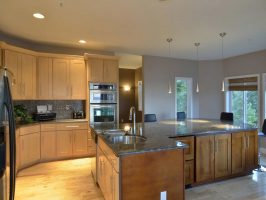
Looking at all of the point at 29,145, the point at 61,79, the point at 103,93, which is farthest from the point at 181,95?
the point at 29,145

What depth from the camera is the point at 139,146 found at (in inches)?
80.5

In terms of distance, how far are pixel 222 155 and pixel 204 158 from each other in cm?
38

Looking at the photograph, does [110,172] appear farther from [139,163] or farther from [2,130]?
[2,130]

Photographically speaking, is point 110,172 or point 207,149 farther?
point 207,149

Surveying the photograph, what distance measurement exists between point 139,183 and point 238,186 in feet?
6.81

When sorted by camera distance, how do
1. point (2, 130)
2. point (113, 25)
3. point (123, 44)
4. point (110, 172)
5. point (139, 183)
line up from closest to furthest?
point (2, 130), point (139, 183), point (110, 172), point (113, 25), point (123, 44)

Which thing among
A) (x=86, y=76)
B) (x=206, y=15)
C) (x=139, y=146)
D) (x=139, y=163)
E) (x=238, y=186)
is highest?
(x=206, y=15)

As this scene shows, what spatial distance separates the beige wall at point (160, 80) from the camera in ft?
18.5

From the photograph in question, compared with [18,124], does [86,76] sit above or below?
above

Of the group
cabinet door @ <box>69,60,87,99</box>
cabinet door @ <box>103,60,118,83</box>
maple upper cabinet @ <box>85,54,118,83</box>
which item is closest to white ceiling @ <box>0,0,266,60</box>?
maple upper cabinet @ <box>85,54,118,83</box>

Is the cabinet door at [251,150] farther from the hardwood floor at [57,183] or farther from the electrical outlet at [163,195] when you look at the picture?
the hardwood floor at [57,183]

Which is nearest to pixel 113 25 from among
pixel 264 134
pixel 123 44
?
pixel 123 44

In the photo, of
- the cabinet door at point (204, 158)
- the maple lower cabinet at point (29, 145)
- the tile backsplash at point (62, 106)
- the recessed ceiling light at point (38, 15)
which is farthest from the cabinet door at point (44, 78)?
the cabinet door at point (204, 158)

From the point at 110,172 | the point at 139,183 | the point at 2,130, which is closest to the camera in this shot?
the point at 2,130
